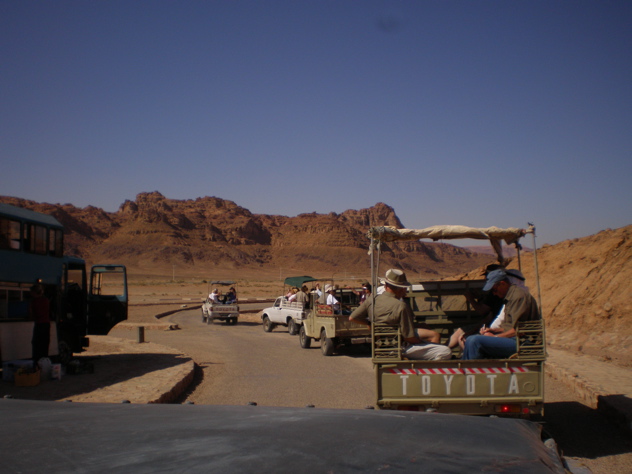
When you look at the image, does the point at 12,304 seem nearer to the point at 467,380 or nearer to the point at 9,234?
the point at 9,234

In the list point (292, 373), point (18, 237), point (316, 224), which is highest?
point (316, 224)

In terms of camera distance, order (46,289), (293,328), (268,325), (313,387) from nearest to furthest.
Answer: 1. (313,387)
2. (46,289)
3. (293,328)
4. (268,325)

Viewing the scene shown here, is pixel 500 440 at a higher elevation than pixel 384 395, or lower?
higher

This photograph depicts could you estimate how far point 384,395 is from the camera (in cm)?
653

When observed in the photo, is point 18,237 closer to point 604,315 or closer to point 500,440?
point 500,440

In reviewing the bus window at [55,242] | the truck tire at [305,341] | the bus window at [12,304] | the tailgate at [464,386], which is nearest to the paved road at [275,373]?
the truck tire at [305,341]

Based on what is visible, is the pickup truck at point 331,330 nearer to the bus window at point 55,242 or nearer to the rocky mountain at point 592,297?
the rocky mountain at point 592,297

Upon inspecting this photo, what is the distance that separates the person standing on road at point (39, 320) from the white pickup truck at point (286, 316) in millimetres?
9903

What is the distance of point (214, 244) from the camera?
164750mm

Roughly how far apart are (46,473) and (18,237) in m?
12.5

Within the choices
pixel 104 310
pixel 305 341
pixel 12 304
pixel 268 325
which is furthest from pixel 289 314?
pixel 12 304

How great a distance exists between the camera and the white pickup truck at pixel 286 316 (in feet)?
72.0

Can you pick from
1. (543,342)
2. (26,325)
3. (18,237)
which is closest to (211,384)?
A: (26,325)

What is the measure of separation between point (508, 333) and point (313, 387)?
514 centimetres
